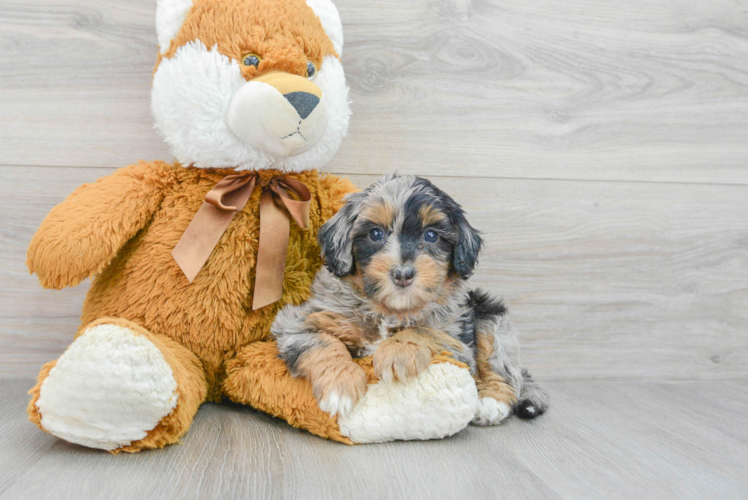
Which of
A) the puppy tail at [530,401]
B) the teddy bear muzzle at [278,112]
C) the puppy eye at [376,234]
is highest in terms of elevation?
the teddy bear muzzle at [278,112]

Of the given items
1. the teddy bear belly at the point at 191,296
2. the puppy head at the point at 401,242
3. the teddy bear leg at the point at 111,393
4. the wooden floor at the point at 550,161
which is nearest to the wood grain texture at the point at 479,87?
the wooden floor at the point at 550,161

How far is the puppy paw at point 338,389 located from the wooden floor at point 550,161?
22 cm

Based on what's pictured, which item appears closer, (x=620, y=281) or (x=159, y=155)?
(x=159, y=155)

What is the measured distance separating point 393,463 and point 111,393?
0.63m

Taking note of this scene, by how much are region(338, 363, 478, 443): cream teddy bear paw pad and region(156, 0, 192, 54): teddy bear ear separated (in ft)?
3.47

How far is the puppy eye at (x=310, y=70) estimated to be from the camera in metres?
1.50

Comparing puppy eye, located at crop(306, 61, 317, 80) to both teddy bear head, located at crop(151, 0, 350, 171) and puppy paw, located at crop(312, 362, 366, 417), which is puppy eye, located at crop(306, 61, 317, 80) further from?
puppy paw, located at crop(312, 362, 366, 417)

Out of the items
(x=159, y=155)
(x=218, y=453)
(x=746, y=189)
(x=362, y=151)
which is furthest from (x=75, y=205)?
(x=746, y=189)

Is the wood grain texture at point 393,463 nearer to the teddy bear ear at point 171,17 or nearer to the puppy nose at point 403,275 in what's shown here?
the puppy nose at point 403,275

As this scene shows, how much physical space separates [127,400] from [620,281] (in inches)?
69.5

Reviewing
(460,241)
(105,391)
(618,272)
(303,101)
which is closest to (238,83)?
(303,101)

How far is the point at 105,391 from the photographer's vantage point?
1.18 metres

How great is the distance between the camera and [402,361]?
133 cm

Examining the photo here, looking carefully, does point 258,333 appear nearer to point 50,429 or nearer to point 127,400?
point 127,400
